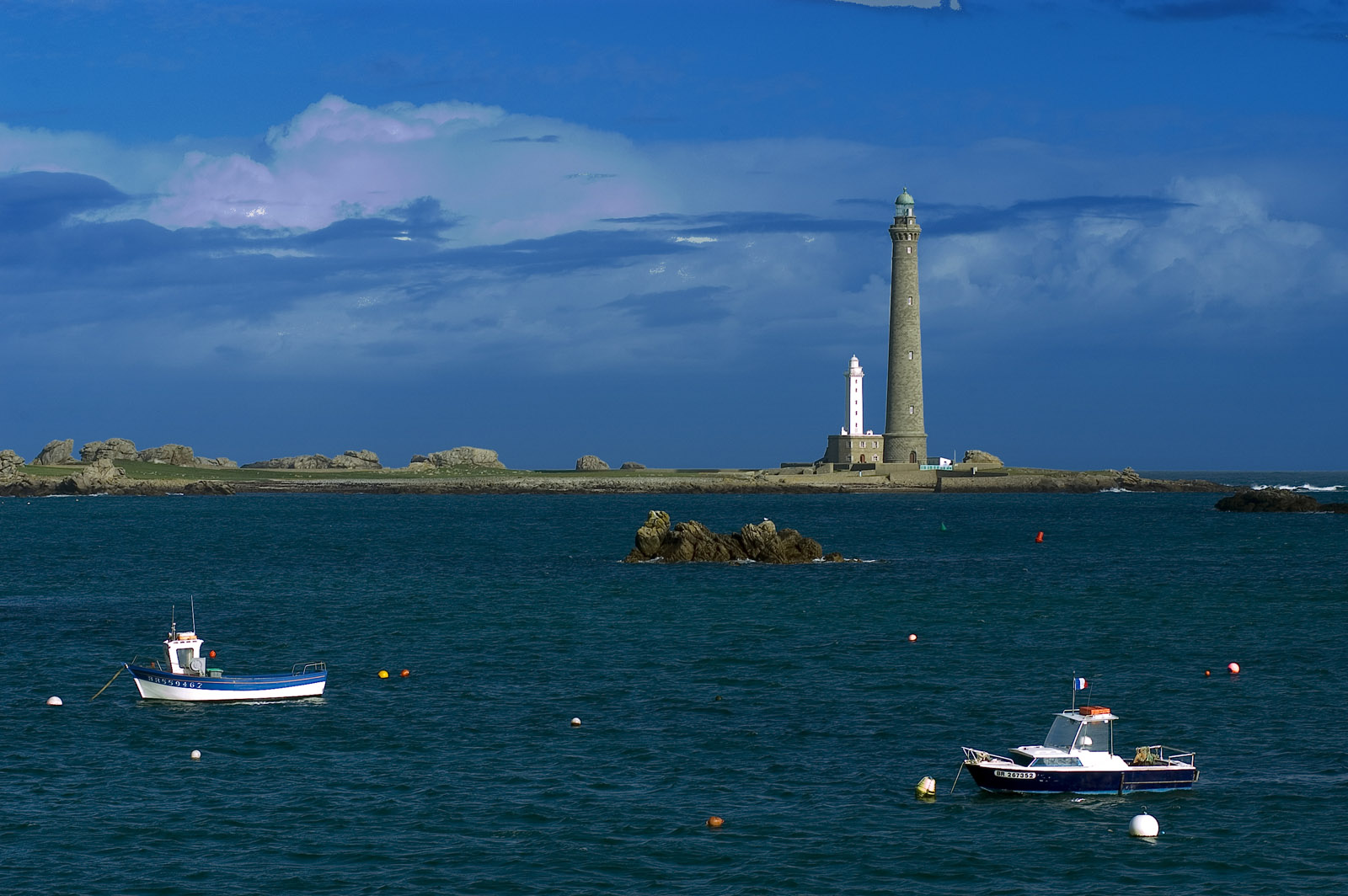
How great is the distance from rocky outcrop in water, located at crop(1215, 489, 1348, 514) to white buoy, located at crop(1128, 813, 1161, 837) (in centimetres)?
13811

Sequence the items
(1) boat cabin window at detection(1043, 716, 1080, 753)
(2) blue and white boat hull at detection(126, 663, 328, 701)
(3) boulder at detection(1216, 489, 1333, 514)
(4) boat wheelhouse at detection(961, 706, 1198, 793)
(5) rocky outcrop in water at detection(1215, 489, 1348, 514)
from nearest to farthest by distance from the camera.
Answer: (4) boat wheelhouse at detection(961, 706, 1198, 793) < (1) boat cabin window at detection(1043, 716, 1080, 753) < (2) blue and white boat hull at detection(126, 663, 328, 701) < (5) rocky outcrop in water at detection(1215, 489, 1348, 514) < (3) boulder at detection(1216, 489, 1333, 514)

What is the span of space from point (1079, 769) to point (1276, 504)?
5508 inches

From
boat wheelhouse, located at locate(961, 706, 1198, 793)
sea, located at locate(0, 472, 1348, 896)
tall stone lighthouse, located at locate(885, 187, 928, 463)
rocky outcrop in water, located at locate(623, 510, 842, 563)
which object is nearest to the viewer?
sea, located at locate(0, 472, 1348, 896)

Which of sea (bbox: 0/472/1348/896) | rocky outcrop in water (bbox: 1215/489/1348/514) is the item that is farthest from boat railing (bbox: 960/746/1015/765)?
rocky outcrop in water (bbox: 1215/489/1348/514)

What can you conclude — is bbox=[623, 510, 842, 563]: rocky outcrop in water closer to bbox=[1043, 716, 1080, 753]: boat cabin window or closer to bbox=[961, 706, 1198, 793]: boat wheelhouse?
bbox=[1043, 716, 1080, 753]: boat cabin window

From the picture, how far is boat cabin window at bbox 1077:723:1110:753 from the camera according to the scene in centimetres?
2938

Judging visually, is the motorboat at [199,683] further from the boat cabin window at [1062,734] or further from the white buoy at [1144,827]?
the white buoy at [1144,827]

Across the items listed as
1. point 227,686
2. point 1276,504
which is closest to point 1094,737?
point 227,686

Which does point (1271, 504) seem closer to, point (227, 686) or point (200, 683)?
point (227, 686)

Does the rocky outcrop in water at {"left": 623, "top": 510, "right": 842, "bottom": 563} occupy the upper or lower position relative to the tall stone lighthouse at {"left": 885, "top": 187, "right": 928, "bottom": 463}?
lower

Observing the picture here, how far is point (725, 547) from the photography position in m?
84.4

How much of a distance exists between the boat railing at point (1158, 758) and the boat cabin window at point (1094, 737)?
2.90ft

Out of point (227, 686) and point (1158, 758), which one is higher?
point (227, 686)

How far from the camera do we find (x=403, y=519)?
147 meters
